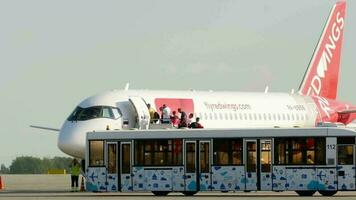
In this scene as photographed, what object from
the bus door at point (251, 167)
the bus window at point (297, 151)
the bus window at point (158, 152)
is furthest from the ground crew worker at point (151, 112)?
the bus window at point (297, 151)

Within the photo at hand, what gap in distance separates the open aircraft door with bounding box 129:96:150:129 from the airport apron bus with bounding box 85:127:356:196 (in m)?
6.93

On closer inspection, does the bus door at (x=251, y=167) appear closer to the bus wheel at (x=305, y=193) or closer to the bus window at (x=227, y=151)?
the bus window at (x=227, y=151)

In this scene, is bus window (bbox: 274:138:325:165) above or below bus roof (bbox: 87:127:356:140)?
below

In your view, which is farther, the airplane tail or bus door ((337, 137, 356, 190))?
the airplane tail

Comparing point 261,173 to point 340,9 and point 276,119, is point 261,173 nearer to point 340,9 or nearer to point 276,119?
point 276,119

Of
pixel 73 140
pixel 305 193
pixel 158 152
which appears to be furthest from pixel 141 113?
pixel 305 193

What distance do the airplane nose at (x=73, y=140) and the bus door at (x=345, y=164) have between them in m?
13.9

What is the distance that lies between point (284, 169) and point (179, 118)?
1197 cm

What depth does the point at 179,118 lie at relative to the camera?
2395 inches

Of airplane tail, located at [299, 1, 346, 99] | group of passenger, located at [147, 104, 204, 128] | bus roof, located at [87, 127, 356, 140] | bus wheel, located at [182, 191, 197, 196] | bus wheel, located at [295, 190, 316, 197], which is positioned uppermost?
airplane tail, located at [299, 1, 346, 99]

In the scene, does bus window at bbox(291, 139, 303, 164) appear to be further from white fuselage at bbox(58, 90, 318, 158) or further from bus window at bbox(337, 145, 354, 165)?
white fuselage at bbox(58, 90, 318, 158)

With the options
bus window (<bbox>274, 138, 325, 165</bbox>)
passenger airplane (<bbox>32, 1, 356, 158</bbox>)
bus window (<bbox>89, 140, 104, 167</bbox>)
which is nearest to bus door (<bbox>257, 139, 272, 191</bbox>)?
bus window (<bbox>274, 138, 325, 165</bbox>)

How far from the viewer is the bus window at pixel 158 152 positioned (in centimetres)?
5141

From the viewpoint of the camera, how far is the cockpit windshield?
2343 inches
